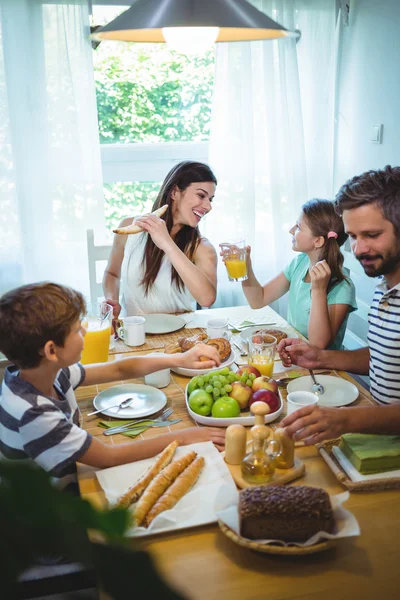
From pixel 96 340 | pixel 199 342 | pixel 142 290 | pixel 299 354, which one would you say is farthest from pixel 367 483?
pixel 142 290

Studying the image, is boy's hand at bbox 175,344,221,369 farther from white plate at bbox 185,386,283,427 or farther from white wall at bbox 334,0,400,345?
white wall at bbox 334,0,400,345

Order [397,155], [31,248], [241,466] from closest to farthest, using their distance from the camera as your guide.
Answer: [241,466], [397,155], [31,248]

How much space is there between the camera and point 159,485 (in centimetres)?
127

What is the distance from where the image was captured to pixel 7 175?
321 centimetres

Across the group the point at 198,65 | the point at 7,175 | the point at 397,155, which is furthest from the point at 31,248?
the point at 397,155

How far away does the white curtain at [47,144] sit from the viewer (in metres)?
3.08

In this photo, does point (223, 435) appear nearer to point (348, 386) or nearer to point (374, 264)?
point (348, 386)

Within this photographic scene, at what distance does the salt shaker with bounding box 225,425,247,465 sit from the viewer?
137 centimetres

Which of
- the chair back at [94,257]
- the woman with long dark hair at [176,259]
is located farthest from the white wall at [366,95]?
the chair back at [94,257]

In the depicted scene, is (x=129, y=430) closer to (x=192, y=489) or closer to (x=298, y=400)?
(x=192, y=489)

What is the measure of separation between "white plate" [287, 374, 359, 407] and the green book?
11.6 inches

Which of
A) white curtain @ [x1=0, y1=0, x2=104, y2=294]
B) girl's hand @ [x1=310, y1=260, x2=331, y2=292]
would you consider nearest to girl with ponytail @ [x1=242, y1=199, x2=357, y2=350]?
girl's hand @ [x1=310, y1=260, x2=331, y2=292]

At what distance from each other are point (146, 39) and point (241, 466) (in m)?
0.97

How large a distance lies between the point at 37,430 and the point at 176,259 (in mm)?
1301
